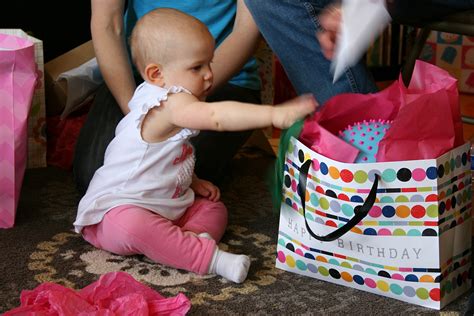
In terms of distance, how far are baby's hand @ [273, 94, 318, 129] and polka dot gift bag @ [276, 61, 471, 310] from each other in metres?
0.07

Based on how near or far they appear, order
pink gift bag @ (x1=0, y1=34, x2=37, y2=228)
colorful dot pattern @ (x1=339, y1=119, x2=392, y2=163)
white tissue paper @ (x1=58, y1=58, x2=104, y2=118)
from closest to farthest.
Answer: colorful dot pattern @ (x1=339, y1=119, x2=392, y2=163), pink gift bag @ (x1=0, y1=34, x2=37, y2=228), white tissue paper @ (x1=58, y1=58, x2=104, y2=118)

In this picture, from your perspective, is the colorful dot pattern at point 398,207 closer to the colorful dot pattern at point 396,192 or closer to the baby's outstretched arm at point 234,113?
the colorful dot pattern at point 396,192

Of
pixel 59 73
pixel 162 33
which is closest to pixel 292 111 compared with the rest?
pixel 162 33

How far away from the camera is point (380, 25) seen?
1195 mm

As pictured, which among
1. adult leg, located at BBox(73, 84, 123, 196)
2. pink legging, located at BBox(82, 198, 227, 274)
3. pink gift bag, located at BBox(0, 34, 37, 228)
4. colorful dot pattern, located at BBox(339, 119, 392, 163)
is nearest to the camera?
colorful dot pattern, located at BBox(339, 119, 392, 163)

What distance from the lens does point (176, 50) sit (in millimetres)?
1381

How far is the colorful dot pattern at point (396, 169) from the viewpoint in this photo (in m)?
1.16

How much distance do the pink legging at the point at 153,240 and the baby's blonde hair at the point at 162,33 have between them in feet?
0.88

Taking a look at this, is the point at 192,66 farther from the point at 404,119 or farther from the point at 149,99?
the point at 404,119

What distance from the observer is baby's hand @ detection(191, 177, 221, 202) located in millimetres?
1555

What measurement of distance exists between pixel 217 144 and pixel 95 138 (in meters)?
0.26

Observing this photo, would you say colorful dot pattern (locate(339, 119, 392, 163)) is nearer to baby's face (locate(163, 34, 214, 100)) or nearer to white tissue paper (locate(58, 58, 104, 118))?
baby's face (locate(163, 34, 214, 100))

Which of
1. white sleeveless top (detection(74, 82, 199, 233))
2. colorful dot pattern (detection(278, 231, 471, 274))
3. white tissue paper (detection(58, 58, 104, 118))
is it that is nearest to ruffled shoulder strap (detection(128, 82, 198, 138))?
white sleeveless top (detection(74, 82, 199, 233))

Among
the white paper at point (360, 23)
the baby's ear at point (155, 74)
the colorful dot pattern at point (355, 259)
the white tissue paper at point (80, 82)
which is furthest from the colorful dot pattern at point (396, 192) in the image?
the white tissue paper at point (80, 82)
